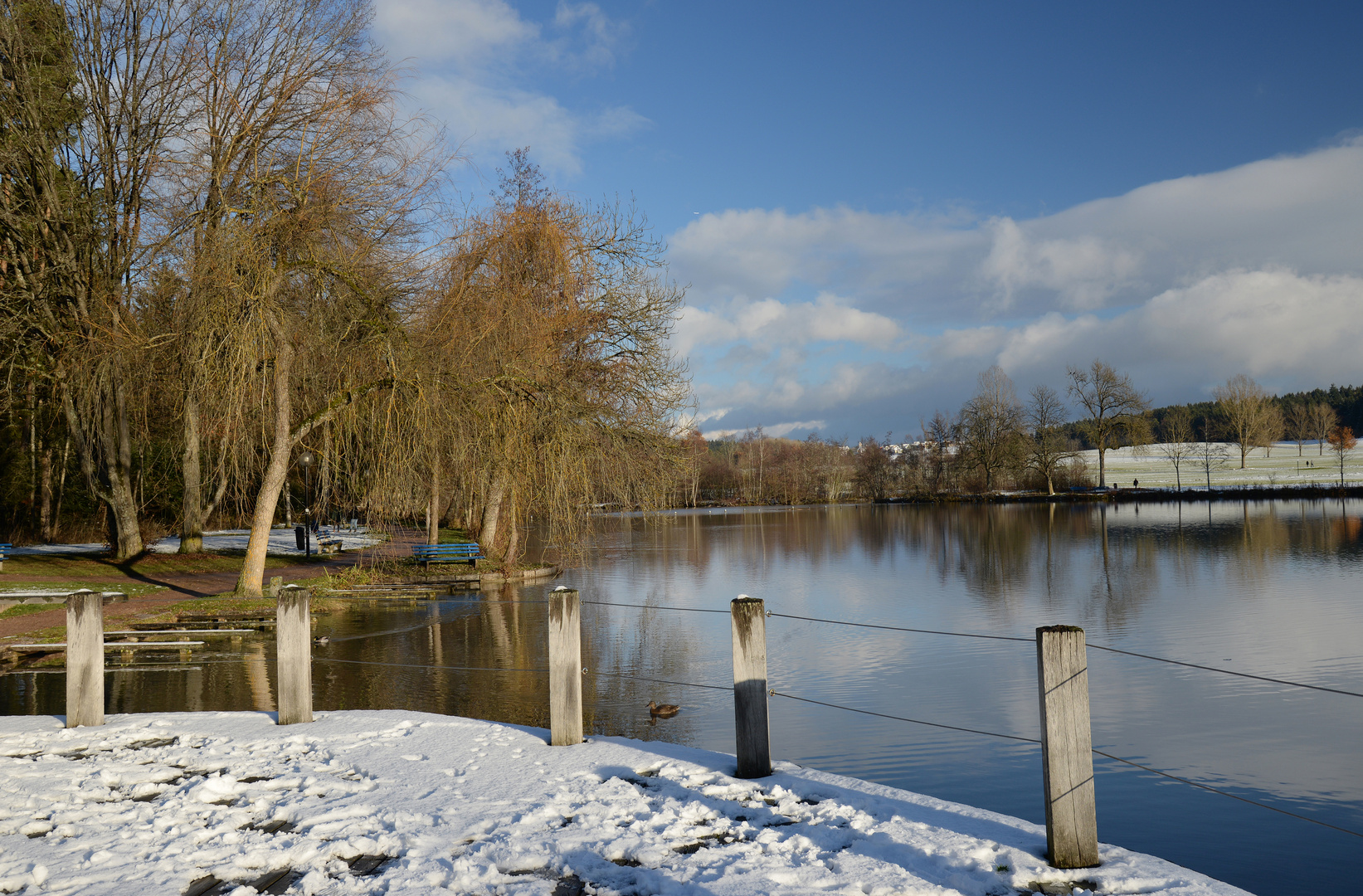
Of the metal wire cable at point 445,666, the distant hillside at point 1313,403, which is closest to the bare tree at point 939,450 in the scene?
the distant hillside at point 1313,403

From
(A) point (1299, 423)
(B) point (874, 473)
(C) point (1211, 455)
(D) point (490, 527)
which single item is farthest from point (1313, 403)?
(D) point (490, 527)

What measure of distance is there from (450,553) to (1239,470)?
9852cm

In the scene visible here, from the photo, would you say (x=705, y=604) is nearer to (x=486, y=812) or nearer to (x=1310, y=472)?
(x=486, y=812)

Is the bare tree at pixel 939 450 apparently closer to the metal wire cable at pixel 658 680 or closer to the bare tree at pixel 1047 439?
the bare tree at pixel 1047 439

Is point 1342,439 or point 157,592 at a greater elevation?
point 1342,439

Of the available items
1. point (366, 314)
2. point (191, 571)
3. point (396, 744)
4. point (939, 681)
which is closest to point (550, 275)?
point (366, 314)

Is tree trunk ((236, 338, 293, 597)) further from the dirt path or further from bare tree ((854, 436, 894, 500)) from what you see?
bare tree ((854, 436, 894, 500))

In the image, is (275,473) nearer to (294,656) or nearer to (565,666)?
(294,656)

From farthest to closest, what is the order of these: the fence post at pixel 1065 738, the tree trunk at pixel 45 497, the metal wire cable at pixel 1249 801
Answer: the tree trunk at pixel 45 497 < the metal wire cable at pixel 1249 801 < the fence post at pixel 1065 738

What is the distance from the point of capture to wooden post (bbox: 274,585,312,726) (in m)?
6.84

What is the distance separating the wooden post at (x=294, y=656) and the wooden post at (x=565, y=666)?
2.13 metres

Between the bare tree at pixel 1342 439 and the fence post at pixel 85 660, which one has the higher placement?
the bare tree at pixel 1342 439

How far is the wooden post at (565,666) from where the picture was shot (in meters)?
6.11

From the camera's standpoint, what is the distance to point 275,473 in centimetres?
1564
